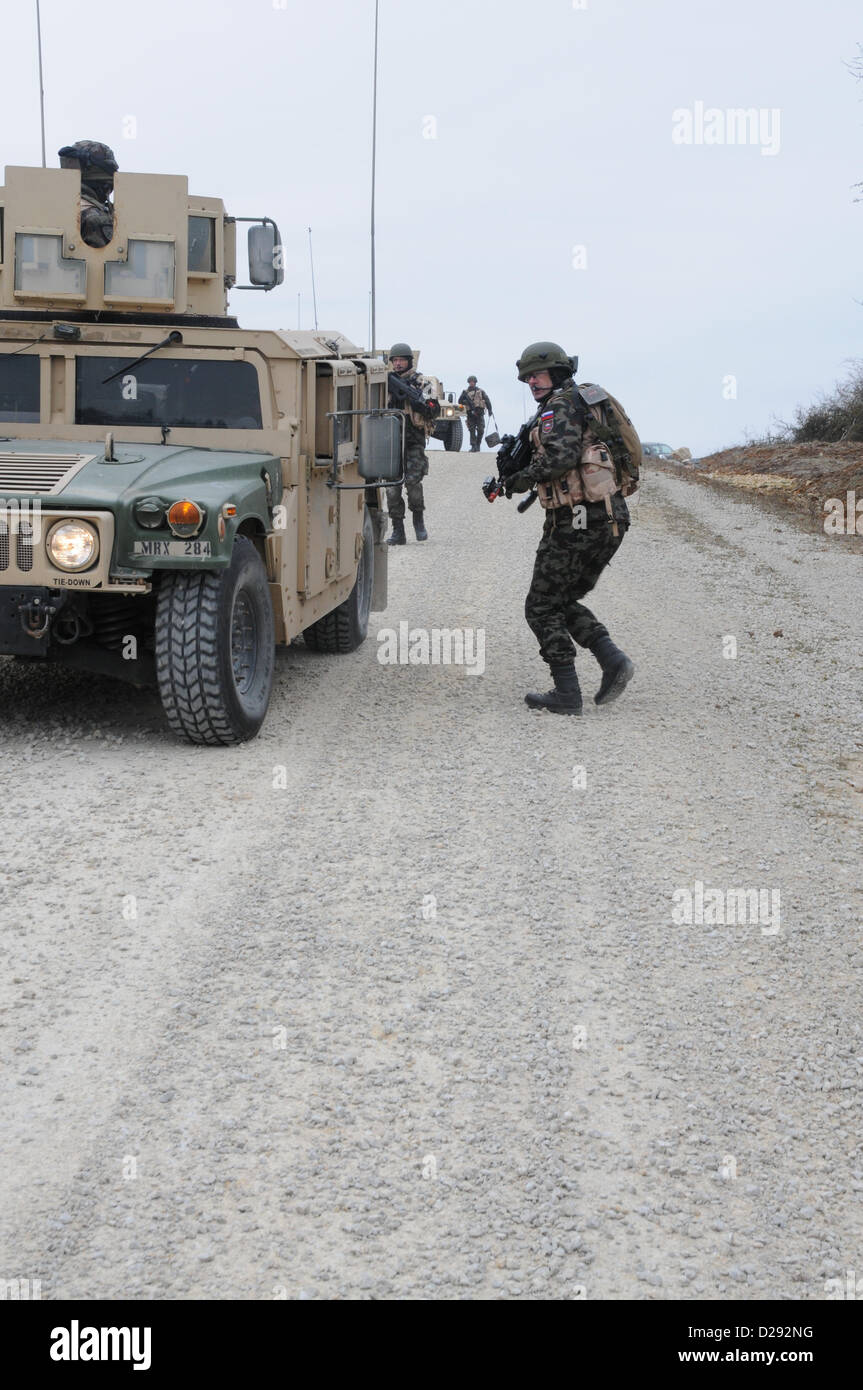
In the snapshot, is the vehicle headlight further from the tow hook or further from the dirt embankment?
the dirt embankment

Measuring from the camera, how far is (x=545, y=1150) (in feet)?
10.3

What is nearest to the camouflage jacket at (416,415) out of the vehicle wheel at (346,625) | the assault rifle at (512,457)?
the vehicle wheel at (346,625)

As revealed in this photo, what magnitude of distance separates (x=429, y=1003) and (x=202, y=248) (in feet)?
16.5

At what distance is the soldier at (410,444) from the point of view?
12930 millimetres

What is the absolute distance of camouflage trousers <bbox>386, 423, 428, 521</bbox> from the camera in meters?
13.2

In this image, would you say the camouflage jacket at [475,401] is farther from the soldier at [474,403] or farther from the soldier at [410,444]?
the soldier at [410,444]

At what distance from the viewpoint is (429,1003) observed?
385 centimetres

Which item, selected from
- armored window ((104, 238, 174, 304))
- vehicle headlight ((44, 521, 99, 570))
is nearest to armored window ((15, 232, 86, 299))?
armored window ((104, 238, 174, 304))

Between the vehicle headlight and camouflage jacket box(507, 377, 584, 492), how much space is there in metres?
2.24

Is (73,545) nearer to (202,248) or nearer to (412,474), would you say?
(202,248)

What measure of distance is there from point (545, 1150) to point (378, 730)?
386 cm

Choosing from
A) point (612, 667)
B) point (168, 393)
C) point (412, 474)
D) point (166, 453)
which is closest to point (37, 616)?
point (166, 453)

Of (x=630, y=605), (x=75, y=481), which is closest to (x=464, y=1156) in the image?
(x=75, y=481)
